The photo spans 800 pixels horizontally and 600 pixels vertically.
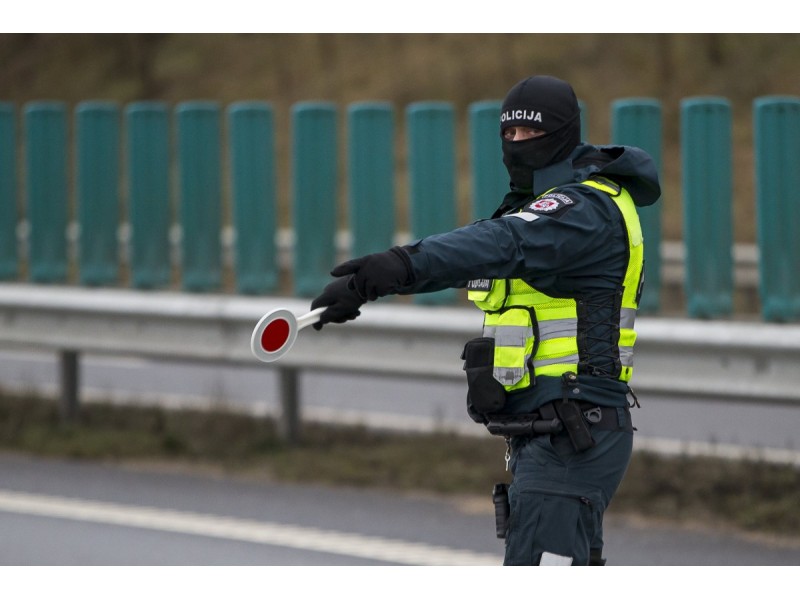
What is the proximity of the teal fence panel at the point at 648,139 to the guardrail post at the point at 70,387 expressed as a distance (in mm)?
3939

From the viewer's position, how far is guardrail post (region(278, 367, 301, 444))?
9.82m

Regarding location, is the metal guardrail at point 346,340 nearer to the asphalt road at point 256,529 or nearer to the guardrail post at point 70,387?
the guardrail post at point 70,387

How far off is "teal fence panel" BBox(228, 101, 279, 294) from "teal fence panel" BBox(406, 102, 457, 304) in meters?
1.01

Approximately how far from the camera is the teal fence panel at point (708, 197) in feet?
27.8

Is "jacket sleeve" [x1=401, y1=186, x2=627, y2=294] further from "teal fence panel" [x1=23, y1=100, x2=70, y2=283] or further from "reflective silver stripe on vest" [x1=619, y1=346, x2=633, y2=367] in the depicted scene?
"teal fence panel" [x1=23, y1=100, x2=70, y2=283]

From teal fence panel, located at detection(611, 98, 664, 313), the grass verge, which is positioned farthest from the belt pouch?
teal fence panel, located at detection(611, 98, 664, 313)

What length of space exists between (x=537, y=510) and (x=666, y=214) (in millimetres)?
14671

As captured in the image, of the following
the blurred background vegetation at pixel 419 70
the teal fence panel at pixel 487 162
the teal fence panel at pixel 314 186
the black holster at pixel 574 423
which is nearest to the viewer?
the black holster at pixel 574 423

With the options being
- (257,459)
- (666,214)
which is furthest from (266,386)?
(666,214)

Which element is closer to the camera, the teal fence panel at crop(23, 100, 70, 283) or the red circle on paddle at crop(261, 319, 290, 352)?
the red circle on paddle at crop(261, 319, 290, 352)

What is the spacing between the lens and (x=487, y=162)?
9180 millimetres

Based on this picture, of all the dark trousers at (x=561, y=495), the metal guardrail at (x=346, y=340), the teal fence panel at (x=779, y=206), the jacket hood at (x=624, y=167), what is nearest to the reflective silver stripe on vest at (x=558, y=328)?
the dark trousers at (x=561, y=495)

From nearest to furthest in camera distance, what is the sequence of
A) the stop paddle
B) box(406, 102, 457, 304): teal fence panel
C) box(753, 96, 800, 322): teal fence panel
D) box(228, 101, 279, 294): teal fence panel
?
the stop paddle, box(753, 96, 800, 322): teal fence panel, box(406, 102, 457, 304): teal fence panel, box(228, 101, 279, 294): teal fence panel

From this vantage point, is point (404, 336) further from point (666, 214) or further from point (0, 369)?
point (666, 214)
